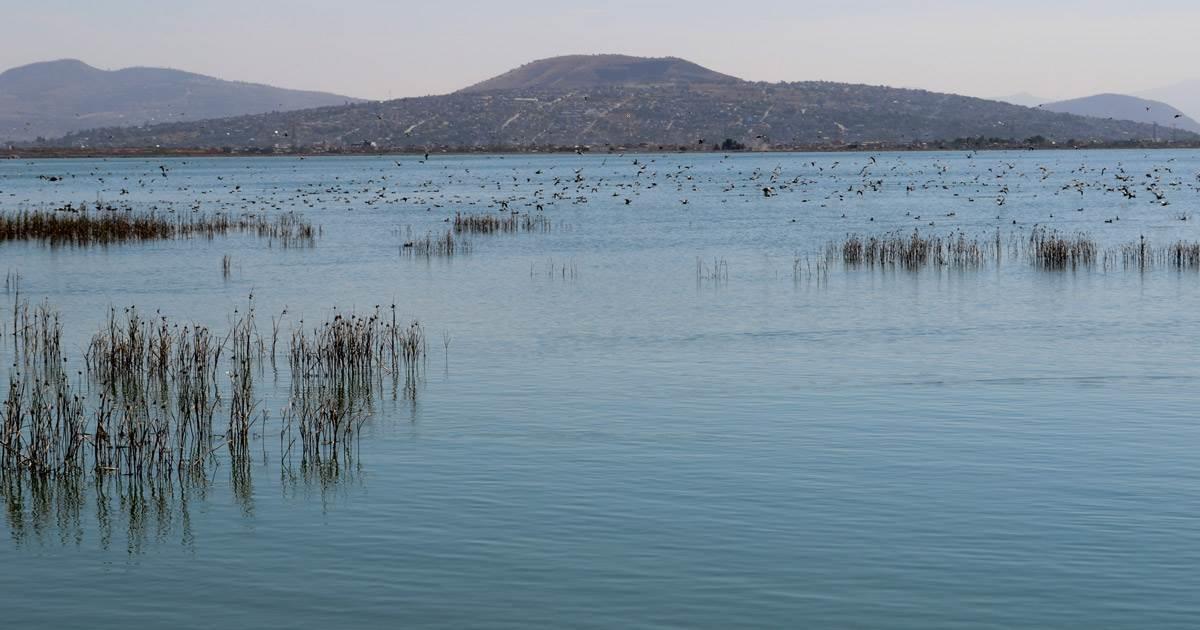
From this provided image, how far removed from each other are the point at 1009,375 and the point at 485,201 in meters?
68.6

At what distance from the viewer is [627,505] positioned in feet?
49.7

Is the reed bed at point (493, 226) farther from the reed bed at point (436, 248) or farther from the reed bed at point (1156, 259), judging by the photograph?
the reed bed at point (1156, 259)

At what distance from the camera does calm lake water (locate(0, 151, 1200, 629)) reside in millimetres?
12227

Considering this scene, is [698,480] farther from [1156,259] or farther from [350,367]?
[1156,259]

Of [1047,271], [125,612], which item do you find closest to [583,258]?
[1047,271]

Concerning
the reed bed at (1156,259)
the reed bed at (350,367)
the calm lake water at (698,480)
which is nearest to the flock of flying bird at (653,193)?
the reed bed at (1156,259)

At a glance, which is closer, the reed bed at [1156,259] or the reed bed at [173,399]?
the reed bed at [173,399]

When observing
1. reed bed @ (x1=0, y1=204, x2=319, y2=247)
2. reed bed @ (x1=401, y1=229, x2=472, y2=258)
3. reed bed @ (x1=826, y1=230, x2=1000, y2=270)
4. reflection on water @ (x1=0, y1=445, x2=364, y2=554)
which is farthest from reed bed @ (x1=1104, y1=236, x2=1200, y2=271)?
reflection on water @ (x1=0, y1=445, x2=364, y2=554)

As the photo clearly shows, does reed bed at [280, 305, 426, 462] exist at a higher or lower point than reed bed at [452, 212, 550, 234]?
lower

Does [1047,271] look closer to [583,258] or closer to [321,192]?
[583,258]

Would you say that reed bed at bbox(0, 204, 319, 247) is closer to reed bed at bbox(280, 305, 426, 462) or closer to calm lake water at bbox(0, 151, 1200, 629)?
calm lake water at bbox(0, 151, 1200, 629)

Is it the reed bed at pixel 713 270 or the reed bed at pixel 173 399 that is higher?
the reed bed at pixel 713 270

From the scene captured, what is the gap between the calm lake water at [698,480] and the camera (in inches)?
481

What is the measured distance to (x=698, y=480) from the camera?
1627 centimetres
